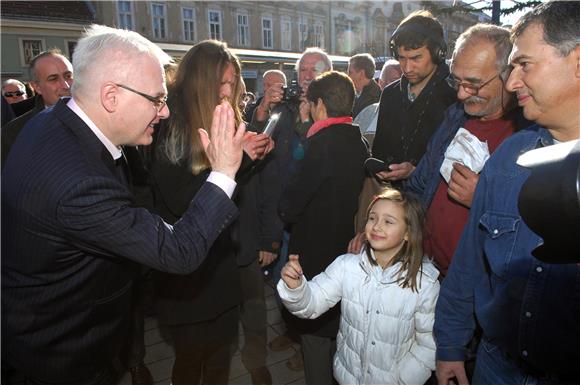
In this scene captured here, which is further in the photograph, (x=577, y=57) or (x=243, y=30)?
(x=243, y=30)

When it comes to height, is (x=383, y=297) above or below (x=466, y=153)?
below

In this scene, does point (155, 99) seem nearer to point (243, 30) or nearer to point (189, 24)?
point (189, 24)

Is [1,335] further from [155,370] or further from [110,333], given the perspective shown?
[155,370]

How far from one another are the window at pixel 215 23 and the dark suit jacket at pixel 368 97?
25.4 m

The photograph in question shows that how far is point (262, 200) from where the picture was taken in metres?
3.17

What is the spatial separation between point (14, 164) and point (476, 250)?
182 cm

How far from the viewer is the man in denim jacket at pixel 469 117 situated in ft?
6.63

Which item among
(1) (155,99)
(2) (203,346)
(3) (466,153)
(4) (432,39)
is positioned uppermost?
(4) (432,39)

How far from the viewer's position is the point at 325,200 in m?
2.52

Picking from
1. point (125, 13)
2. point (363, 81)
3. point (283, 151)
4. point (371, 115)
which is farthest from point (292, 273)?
point (125, 13)

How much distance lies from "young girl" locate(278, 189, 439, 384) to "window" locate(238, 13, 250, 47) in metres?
29.3

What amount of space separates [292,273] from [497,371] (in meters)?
0.88

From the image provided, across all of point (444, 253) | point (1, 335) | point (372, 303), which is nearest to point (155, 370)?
point (1, 335)

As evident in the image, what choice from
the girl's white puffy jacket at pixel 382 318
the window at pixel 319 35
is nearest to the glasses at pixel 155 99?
the girl's white puffy jacket at pixel 382 318
